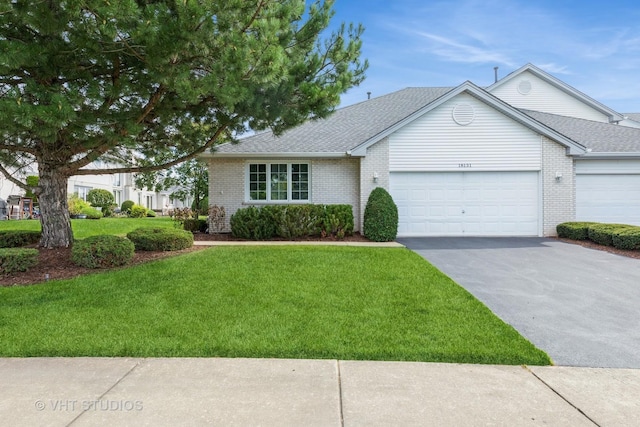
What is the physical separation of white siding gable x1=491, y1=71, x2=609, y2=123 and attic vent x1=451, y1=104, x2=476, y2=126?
7297 millimetres

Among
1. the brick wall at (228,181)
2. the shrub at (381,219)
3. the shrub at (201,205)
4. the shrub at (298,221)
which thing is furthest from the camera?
the shrub at (201,205)

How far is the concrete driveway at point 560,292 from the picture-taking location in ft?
13.2

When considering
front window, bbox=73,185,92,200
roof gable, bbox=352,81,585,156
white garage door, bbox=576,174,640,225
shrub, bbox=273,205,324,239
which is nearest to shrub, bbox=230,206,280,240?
shrub, bbox=273,205,324,239

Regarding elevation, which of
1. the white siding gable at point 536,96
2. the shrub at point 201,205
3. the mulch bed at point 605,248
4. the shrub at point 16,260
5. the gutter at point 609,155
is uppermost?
the white siding gable at point 536,96

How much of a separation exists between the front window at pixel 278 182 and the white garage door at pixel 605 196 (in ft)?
31.9

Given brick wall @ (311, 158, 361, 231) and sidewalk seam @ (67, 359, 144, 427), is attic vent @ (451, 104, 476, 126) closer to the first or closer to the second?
brick wall @ (311, 158, 361, 231)

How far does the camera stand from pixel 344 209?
1221cm

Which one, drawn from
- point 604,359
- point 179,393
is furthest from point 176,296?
point 604,359

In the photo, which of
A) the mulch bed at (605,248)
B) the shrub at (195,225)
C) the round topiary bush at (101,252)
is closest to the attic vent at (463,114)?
the mulch bed at (605,248)

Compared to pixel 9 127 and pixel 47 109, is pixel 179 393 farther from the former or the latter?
pixel 9 127

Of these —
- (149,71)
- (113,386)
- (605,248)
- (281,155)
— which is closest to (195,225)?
(281,155)

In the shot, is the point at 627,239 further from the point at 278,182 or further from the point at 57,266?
the point at 57,266

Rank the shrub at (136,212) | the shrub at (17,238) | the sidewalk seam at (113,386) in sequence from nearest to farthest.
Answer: the sidewalk seam at (113,386) < the shrub at (17,238) < the shrub at (136,212)

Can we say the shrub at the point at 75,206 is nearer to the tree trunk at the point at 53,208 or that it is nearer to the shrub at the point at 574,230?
the tree trunk at the point at 53,208
